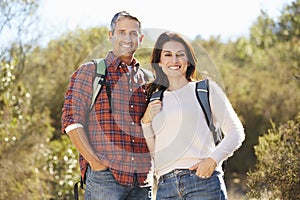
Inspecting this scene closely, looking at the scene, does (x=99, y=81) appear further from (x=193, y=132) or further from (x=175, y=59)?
(x=193, y=132)

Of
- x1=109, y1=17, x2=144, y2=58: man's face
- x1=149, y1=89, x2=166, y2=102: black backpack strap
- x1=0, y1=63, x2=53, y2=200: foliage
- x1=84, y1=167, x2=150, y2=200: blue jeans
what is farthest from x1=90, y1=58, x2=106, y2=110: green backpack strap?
x1=0, y1=63, x2=53, y2=200: foliage

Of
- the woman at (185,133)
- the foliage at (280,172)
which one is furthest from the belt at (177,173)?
the foliage at (280,172)

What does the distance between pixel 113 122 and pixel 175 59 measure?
63cm

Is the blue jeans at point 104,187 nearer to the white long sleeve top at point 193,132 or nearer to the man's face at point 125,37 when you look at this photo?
the white long sleeve top at point 193,132

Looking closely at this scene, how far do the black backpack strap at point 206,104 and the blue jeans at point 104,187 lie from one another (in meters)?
0.76

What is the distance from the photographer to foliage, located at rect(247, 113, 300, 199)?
290 inches

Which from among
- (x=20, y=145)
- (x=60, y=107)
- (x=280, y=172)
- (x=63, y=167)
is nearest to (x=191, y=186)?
(x=280, y=172)

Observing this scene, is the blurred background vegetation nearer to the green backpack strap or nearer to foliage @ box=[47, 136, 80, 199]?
foliage @ box=[47, 136, 80, 199]

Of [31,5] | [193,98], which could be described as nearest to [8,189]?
[31,5]

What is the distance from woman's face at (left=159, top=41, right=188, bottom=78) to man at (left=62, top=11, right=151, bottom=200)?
37cm

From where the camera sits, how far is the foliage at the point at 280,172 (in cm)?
736

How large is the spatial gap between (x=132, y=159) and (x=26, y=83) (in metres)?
9.73

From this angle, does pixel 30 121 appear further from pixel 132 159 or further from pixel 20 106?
pixel 132 159

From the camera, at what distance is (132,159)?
4.67 metres
